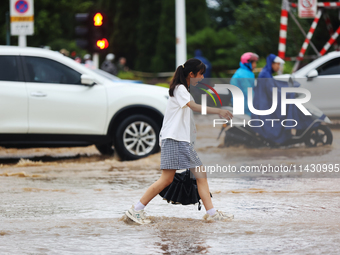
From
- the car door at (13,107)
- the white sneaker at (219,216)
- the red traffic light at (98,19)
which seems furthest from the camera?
the red traffic light at (98,19)

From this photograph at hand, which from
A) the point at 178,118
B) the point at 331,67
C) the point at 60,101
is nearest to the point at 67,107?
the point at 60,101

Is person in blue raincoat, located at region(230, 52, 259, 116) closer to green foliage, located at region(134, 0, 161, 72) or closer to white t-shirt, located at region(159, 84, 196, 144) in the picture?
white t-shirt, located at region(159, 84, 196, 144)

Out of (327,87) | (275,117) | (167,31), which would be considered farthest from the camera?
(167,31)

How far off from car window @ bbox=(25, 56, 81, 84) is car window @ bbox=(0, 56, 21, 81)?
0.59 ft

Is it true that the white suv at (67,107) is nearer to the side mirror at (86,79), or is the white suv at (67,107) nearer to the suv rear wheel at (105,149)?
the side mirror at (86,79)

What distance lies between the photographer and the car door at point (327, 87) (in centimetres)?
972

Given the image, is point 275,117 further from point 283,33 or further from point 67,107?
point 283,33

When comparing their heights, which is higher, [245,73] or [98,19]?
[98,19]

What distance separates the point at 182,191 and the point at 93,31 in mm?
11192

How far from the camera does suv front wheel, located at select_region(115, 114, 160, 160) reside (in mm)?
10750

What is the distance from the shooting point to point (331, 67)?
→ 47.5ft

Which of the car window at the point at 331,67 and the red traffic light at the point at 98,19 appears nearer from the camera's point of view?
the car window at the point at 331,67

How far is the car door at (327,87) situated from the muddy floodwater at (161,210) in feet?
1.59

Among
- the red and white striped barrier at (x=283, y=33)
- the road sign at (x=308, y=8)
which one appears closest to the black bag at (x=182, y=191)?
the red and white striped barrier at (x=283, y=33)
